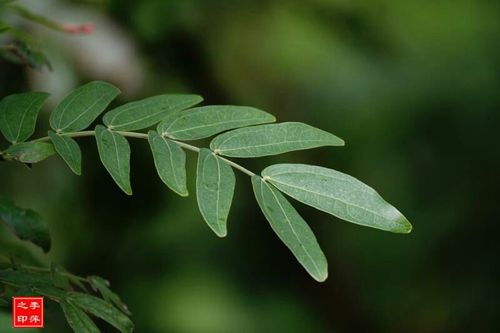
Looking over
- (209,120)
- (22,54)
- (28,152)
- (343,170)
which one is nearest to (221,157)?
(209,120)

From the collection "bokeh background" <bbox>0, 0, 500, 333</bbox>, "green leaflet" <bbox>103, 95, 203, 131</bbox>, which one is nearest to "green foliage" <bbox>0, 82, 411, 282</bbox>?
"green leaflet" <bbox>103, 95, 203, 131</bbox>

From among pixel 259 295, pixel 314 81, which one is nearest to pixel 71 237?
pixel 259 295

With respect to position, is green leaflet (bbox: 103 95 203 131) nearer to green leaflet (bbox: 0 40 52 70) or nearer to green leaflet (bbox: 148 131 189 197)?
green leaflet (bbox: 148 131 189 197)

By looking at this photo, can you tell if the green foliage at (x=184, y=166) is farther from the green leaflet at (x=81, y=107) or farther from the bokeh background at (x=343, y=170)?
the bokeh background at (x=343, y=170)

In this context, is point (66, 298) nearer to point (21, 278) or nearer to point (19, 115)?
point (21, 278)

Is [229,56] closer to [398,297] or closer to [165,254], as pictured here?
[165,254]

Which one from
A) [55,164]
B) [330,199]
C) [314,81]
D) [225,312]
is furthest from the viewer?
[314,81]

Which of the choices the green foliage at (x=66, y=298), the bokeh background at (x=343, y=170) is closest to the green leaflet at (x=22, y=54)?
the green foliage at (x=66, y=298)
